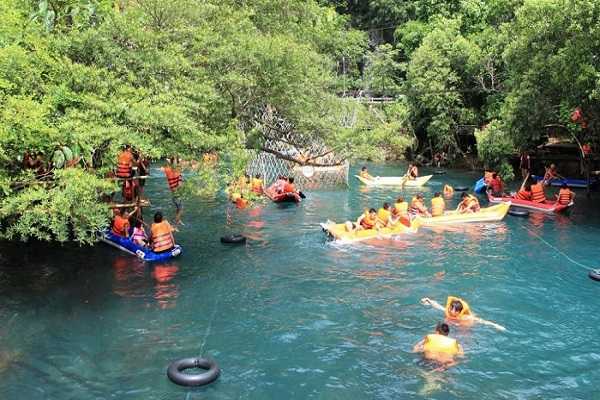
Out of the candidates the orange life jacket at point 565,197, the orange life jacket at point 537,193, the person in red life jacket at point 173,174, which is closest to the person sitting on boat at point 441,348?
the person in red life jacket at point 173,174

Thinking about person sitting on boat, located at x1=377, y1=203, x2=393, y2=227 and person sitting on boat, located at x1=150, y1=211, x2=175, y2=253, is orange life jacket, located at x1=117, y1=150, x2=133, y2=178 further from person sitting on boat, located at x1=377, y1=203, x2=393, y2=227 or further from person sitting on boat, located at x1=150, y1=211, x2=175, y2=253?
person sitting on boat, located at x1=377, y1=203, x2=393, y2=227

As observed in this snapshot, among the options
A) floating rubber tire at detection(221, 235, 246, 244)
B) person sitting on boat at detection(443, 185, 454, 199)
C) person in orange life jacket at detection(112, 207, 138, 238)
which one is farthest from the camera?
person sitting on boat at detection(443, 185, 454, 199)

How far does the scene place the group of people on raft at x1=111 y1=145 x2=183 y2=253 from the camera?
1409 cm

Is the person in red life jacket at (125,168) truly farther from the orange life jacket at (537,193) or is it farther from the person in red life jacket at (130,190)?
the orange life jacket at (537,193)

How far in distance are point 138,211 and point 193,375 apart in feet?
27.8

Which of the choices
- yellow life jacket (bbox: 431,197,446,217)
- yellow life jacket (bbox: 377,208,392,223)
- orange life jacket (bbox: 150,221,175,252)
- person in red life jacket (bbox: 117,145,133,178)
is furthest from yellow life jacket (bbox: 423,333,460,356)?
yellow life jacket (bbox: 431,197,446,217)

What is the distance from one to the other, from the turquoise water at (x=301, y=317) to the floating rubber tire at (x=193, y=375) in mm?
134

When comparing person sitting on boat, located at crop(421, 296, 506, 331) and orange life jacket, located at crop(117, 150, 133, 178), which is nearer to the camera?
person sitting on boat, located at crop(421, 296, 506, 331)

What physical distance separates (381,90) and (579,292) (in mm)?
30410

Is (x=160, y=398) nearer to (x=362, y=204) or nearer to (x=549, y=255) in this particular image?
(x=549, y=255)

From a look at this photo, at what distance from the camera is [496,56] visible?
31.4 m

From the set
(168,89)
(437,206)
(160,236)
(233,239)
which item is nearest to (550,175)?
(437,206)

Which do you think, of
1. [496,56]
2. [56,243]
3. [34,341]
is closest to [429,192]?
[496,56]

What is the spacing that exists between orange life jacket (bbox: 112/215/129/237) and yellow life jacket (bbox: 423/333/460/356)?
950cm
